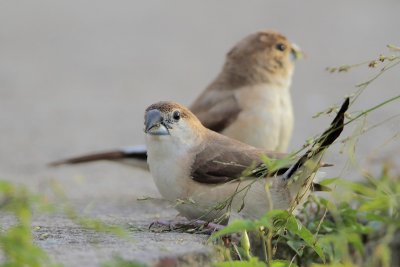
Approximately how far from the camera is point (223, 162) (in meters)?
5.04

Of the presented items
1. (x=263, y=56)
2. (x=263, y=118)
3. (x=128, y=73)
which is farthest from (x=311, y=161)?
(x=128, y=73)

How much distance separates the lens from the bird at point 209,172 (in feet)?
15.5

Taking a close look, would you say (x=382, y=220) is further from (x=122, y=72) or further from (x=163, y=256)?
(x=122, y=72)

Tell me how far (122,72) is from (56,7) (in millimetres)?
3343

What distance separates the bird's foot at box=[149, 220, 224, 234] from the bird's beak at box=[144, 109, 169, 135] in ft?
1.58

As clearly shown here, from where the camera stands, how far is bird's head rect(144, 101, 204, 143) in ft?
16.9

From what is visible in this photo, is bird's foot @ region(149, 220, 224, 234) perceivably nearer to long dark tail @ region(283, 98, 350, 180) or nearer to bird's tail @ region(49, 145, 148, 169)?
long dark tail @ region(283, 98, 350, 180)

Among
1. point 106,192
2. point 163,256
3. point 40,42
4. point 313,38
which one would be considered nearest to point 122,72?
point 40,42

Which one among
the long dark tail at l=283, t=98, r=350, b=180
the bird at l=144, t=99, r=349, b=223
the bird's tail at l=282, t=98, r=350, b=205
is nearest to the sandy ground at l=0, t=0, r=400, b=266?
the bird at l=144, t=99, r=349, b=223

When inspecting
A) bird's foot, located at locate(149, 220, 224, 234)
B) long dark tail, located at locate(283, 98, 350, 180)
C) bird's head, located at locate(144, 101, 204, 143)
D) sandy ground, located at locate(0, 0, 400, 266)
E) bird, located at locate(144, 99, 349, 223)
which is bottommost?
sandy ground, located at locate(0, 0, 400, 266)

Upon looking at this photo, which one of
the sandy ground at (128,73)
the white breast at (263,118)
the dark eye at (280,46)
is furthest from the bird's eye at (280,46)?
the sandy ground at (128,73)

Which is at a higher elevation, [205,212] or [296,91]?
[205,212]

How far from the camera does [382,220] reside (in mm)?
4492

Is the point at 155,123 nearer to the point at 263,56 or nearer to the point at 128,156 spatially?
the point at 128,156
